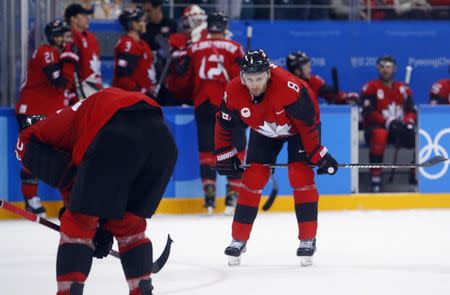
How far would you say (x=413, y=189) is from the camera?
8.40 meters

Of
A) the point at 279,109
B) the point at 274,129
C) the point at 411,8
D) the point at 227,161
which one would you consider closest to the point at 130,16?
the point at 411,8

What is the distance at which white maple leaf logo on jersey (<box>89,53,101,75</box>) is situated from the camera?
8.36 metres

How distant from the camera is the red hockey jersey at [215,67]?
8.05 metres

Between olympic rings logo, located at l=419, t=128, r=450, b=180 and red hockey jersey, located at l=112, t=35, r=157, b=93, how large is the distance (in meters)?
2.04

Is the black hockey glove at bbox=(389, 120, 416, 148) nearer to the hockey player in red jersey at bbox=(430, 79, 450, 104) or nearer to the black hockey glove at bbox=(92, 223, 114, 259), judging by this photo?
the hockey player in red jersey at bbox=(430, 79, 450, 104)

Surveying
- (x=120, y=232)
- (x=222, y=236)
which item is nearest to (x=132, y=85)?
(x=222, y=236)

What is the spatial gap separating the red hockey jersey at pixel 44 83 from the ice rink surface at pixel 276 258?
2.58 feet

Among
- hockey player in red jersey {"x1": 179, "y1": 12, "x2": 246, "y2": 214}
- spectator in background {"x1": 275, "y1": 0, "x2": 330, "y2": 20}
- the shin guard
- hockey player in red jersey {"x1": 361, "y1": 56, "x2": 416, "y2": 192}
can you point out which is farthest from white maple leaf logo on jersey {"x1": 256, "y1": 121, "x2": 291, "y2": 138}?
spectator in background {"x1": 275, "y1": 0, "x2": 330, "y2": 20}

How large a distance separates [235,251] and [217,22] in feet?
8.41

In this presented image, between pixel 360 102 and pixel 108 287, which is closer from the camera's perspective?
pixel 108 287

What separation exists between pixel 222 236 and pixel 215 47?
1.64 meters

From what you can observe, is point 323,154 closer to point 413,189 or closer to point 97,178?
point 97,178

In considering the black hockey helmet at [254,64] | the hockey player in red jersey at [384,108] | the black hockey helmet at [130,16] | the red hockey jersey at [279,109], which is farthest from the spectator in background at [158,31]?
the black hockey helmet at [254,64]

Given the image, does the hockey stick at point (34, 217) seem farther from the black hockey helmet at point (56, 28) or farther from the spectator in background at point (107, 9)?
the spectator in background at point (107, 9)
